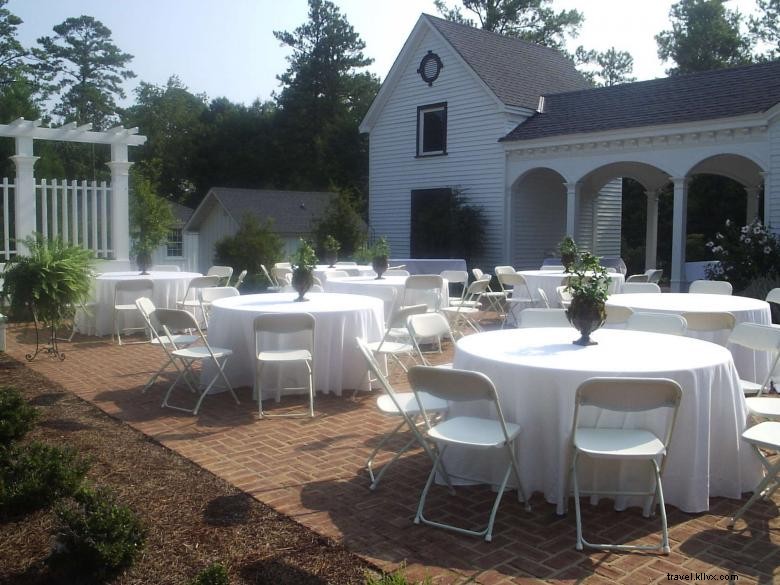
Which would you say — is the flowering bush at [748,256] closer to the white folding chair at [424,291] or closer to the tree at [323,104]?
the white folding chair at [424,291]

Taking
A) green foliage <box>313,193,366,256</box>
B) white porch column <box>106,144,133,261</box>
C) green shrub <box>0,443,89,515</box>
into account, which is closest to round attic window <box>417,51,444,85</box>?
green foliage <box>313,193,366,256</box>

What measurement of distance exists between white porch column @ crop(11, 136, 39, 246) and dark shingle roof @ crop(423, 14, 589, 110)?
1139cm

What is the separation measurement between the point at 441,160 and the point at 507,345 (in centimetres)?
1645

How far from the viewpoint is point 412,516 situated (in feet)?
13.6

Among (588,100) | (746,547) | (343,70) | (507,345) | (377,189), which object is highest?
(343,70)

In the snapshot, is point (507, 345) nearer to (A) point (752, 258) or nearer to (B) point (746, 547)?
(B) point (746, 547)

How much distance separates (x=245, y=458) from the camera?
5.19 metres

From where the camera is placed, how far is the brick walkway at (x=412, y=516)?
11.5 ft

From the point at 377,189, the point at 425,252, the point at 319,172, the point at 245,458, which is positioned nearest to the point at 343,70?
the point at 319,172

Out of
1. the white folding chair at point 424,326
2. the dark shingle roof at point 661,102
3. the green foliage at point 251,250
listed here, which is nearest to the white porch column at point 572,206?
the dark shingle roof at point 661,102

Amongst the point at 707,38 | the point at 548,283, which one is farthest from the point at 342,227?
the point at 707,38

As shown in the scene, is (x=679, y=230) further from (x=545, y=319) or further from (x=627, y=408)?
(x=627, y=408)

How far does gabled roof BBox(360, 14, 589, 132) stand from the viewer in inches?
784

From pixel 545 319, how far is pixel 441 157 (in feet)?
49.7
